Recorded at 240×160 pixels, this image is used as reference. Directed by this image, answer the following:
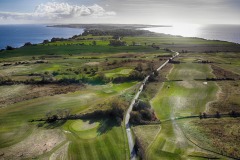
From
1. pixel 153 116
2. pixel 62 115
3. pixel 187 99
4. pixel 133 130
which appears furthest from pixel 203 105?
pixel 62 115

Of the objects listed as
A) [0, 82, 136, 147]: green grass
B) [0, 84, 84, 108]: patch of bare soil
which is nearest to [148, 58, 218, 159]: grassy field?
[0, 82, 136, 147]: green grass

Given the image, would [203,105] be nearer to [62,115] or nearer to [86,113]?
[86,113]

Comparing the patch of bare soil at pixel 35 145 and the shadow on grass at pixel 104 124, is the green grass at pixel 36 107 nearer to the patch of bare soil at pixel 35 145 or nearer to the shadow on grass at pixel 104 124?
the patch of bare soil at pixel 35 145

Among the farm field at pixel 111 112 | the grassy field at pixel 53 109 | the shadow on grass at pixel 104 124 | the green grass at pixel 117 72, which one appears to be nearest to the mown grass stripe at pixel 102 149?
the farm field at pixel 111 112

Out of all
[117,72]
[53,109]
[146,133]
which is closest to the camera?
[146,133]

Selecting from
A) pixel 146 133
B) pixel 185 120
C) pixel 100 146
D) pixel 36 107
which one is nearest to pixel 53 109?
pixel 36 107

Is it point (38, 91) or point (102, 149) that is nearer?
point (102, 149)

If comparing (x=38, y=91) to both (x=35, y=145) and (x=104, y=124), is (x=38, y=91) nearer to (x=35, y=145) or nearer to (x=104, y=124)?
(x=104, y=124)
